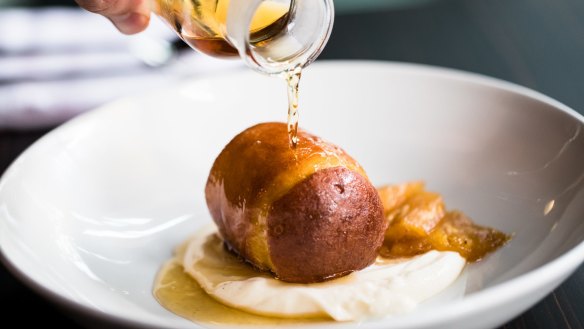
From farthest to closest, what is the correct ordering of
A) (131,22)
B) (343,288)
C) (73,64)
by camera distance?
1. (73,64)
2. (131,22)
3. (343,288)

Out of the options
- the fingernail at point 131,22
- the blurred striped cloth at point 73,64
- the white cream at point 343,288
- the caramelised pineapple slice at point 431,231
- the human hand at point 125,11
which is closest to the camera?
the white cream at point 343,288

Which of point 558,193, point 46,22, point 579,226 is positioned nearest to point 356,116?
point 558,193

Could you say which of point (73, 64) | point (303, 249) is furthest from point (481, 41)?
point (303, 249)

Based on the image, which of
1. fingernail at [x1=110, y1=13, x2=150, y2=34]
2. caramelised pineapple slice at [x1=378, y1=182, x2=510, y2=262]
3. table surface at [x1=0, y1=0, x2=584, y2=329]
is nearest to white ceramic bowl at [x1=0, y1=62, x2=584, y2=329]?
caramelised pineapple slice at [x1=378, y1=182, x2=510, y2=262]

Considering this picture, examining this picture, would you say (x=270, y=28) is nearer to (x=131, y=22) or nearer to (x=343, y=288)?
(x=131, y=22)

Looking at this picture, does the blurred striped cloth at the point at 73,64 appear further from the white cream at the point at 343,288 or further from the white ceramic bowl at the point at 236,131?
the white cream at the point at 343,288

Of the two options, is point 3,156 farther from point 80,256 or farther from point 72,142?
point 80,256

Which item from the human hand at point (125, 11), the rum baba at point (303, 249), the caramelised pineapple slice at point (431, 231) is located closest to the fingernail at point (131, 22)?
the human hand at point (125, 11)
